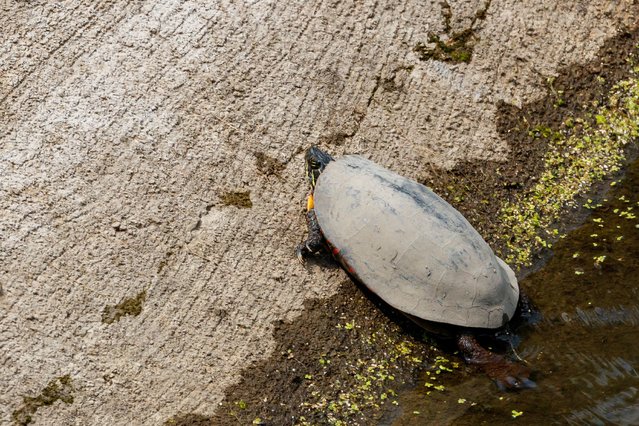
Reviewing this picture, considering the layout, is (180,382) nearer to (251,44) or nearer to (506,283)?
(506,283)

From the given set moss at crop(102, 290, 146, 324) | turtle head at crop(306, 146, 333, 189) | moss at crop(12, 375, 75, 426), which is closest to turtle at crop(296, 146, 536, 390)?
turtle head at crop(306, 146, 333, 189)

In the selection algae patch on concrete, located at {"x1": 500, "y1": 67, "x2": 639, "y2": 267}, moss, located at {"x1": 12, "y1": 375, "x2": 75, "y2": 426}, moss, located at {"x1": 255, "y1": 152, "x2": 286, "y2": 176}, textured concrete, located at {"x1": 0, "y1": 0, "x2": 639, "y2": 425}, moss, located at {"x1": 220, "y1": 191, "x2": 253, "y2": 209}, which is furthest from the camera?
algae patch on concrete, located at {"x1": 500, "y1": 67, "x2": 639, "y2": 267}

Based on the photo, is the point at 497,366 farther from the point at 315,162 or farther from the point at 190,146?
the point at 190,146

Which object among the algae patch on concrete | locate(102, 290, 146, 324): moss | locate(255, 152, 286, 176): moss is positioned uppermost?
locate(255, 152, 286, 176): moss

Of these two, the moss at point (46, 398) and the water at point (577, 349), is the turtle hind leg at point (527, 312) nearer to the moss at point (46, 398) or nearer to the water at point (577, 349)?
the water at point (577, 349)

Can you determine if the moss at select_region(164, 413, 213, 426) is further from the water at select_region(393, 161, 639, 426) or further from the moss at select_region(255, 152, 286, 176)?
the moss at select_region(255, 152, 286, 176)
